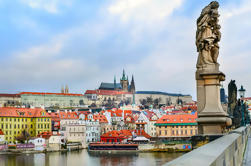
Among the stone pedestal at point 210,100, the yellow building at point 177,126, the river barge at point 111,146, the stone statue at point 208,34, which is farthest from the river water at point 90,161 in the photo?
the stone statue at point 208,34

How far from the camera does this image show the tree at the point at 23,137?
63994 mm

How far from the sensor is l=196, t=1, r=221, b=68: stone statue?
6.45 metres

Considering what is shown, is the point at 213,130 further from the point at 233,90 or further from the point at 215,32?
the point at 233,90

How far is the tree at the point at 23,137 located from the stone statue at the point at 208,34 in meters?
60.6

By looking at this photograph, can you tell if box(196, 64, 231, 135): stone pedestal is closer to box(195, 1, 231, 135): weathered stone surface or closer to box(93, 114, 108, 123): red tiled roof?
box(195, 1, 231, 135): weathered stone surface

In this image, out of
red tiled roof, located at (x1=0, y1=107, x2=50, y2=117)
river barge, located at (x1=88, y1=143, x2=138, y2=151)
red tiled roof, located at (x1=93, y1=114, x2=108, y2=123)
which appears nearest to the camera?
river barge, located at (x1=88, y1=143, x2=138, y2=151)

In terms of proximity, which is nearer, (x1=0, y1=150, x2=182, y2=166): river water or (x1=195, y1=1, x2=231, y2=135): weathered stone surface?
(x1=195, y1=1, x2=231, y2=135): weathered stone surface

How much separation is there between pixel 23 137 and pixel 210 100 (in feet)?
207

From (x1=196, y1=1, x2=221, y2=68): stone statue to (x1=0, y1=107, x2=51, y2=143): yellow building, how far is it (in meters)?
65.7

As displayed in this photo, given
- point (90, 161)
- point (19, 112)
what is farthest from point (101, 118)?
point (90, 161)

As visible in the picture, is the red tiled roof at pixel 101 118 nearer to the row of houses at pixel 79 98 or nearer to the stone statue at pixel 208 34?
the row of houses at pixel 79 98

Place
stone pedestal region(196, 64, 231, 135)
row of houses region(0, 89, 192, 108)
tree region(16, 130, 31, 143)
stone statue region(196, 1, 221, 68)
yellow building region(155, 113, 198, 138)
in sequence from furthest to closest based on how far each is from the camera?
row of houses region(0, 89, 192, 108) → tree region(16, 130, 31, 143) → yellow building region(155, 113, 198, 138) → stone statue region(196, 1, 221, 68) → stone pedestal region(196, 64, 231, 135)

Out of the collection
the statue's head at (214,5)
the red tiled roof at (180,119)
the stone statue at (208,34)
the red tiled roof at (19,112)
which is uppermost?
the statue's head at (214,5)

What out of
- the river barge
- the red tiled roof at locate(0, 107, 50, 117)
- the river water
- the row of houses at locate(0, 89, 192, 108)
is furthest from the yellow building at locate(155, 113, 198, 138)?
the row of houses at locate(0, 89, 192, 108)
